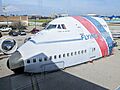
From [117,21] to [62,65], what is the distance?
84434mm

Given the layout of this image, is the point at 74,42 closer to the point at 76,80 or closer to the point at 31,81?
the point at 76,80

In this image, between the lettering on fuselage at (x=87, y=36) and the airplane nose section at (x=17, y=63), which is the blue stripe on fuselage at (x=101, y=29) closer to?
the lettering on fuselage at (x=87, y=36)

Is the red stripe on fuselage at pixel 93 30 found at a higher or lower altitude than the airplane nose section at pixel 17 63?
higher

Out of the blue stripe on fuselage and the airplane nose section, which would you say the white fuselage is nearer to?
the airplane nose section

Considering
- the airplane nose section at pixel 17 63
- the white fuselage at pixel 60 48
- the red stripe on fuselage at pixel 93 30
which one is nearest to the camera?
the airplane nose section at pixel 17 63

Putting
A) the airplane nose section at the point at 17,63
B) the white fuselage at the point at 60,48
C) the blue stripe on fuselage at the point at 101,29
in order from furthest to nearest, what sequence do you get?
1. the blue stripe on fuselage at the point at 101,29
2. the white fuselage at the point at 60,48
3. the airplane nose section at the point at 17,63

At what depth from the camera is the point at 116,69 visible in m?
20.6

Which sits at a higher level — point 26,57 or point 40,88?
point 26,57

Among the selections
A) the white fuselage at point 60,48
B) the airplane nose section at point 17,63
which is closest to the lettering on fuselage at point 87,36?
the white fuselage at point 60,48

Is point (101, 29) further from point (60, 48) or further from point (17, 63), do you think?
point (17, 63)

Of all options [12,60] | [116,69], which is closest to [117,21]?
[116,69]

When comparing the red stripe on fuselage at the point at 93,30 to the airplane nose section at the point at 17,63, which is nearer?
→ the airplane nose section at the point at 17,63

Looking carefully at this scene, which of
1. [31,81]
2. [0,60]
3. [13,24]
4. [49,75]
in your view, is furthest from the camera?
[13,24]

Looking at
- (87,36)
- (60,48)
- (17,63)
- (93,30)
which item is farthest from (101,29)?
(17,63)
